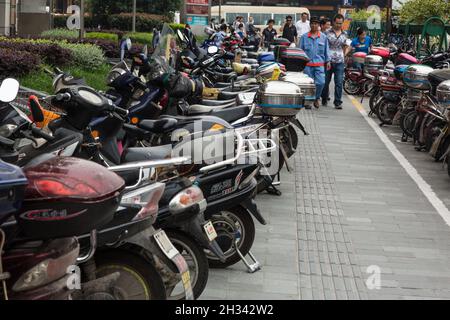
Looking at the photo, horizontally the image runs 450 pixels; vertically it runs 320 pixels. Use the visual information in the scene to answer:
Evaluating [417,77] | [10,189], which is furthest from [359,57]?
[10,189]

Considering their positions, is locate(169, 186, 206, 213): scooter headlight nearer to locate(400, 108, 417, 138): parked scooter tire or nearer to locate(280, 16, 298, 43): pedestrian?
locate(400, 108, 417, 138): parked scooter tire

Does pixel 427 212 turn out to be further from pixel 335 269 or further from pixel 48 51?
pixel 48 51

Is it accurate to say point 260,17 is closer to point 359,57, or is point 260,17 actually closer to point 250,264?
point 359,57

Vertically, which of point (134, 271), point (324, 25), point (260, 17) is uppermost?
point (260, 17)

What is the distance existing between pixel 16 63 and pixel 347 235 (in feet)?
18.0

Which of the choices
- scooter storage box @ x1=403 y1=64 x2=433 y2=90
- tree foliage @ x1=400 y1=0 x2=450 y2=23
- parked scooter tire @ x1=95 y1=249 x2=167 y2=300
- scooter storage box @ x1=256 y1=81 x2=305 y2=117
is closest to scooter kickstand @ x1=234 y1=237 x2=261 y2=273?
parked scooter tire @ x1=95 y1=249 x2=167 y2=300

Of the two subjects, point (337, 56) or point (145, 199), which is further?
point (337, 56)

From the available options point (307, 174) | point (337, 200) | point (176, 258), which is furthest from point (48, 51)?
point (176, 258)

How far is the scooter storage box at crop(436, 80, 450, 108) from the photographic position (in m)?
8.97

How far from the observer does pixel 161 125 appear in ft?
18.5

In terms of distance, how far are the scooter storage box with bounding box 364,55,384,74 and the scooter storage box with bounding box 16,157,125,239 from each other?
1321 centimetres

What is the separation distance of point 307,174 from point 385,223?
2.26 meters

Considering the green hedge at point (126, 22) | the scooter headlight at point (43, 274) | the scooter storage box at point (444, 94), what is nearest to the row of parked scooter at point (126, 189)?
the scooter headlight at point (43, 274)

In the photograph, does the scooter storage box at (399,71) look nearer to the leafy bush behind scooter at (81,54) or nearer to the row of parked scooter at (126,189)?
the leafy bush behind scooter at (81,54)
